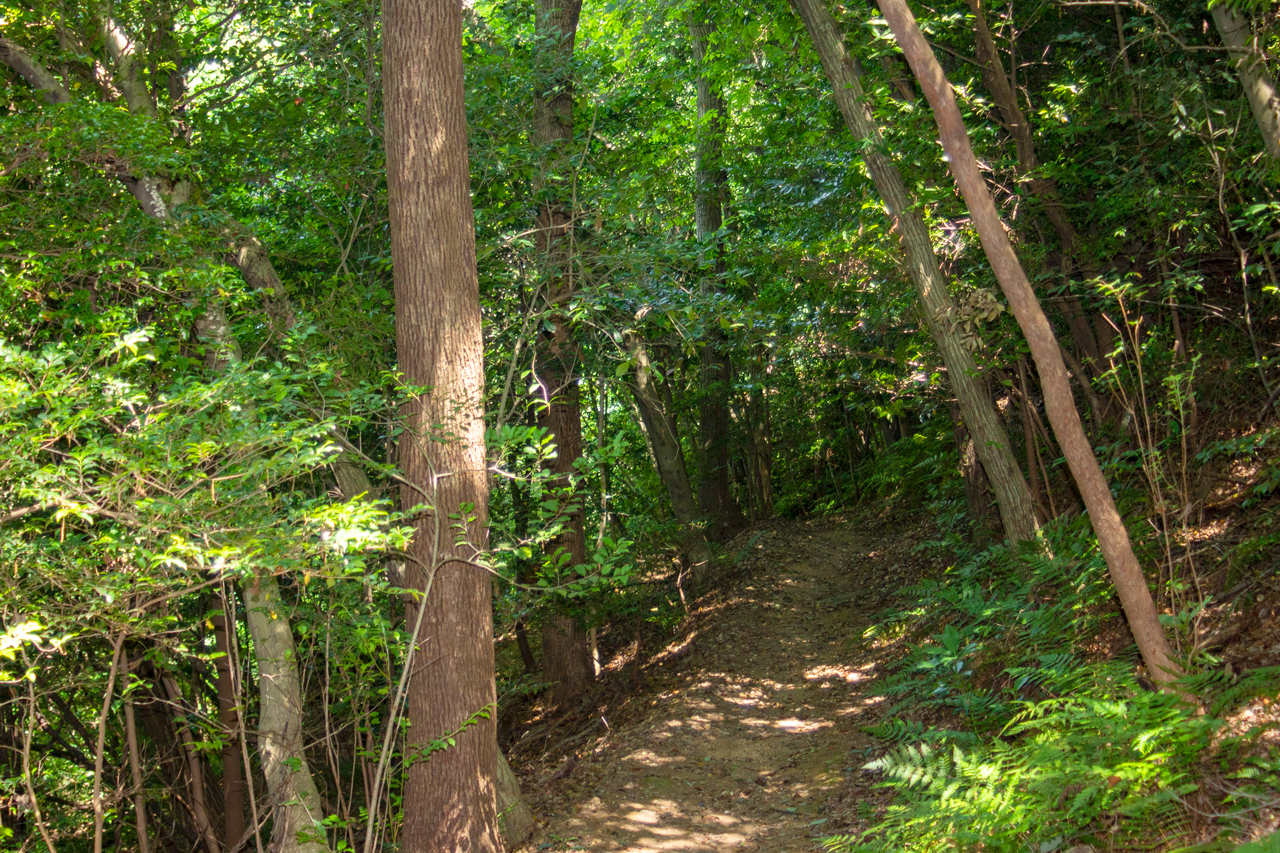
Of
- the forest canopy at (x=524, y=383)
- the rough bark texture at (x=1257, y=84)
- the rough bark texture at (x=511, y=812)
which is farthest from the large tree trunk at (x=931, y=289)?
the rough bark texture at (x=511, y=812)

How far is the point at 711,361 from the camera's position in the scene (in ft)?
51.3

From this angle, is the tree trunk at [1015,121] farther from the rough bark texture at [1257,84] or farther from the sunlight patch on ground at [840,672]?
the sunlight patch on ground at [840,672]

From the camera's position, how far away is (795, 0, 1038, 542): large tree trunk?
26.5 ft

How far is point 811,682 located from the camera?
31.1 ft

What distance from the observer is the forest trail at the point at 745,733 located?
6.59 meters

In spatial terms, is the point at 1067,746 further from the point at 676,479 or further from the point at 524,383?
the point at 676,479

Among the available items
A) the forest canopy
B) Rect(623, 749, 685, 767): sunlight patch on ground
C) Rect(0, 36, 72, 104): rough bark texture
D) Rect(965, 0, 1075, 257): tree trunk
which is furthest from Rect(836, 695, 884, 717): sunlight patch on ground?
Rect(0, 36, 72, 104): rough bark texture

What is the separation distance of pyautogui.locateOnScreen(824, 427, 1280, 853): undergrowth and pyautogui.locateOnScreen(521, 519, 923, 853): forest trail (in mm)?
699

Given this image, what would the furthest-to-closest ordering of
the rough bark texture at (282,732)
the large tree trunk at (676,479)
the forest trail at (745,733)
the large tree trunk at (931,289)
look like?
the large tree trunk at (676,479) → the large tree trunk at (931,289) → the forest trail at (745,733) → the rough bark texture at (282,732)

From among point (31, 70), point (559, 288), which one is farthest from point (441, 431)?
point (31, 70)

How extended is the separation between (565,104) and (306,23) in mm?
2777

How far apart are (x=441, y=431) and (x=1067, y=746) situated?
4.05 m

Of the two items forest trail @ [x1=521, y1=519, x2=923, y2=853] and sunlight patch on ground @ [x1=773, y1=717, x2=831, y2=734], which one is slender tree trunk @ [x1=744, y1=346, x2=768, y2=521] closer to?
forest trail @ [x1=521, y1=519, x2=923, y2=853]

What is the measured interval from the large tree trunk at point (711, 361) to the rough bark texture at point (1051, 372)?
8400 millimetres
